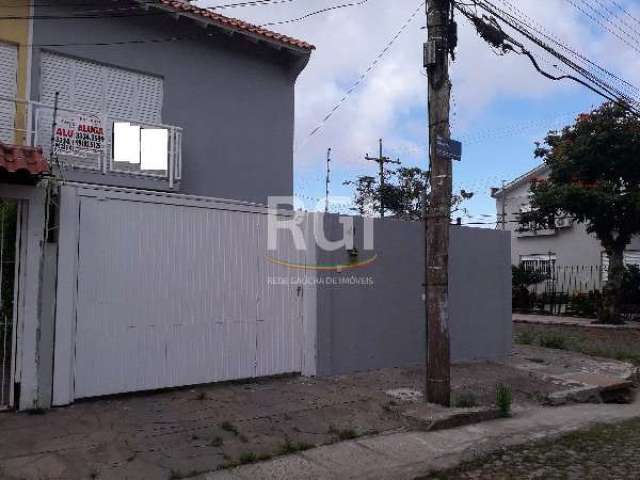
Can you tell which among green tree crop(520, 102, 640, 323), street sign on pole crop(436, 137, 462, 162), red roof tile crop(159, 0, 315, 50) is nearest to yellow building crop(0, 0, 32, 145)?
red roof tile crop(159, 0, 315, 50)

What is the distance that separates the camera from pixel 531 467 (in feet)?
18.2

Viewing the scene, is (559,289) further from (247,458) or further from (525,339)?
(247,458)

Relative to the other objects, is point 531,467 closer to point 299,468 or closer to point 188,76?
point 299,468

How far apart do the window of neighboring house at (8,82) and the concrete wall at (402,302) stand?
5657 millimetres

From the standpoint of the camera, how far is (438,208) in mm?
7484

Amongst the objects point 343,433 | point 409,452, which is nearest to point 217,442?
point 343,433

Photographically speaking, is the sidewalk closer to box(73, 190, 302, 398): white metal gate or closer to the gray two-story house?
the gray two-story house

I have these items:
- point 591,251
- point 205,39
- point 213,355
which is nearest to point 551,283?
point 591,251

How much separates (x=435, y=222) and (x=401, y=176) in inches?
899

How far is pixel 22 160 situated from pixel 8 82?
16.2 ft

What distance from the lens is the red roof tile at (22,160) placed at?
5.82 meters

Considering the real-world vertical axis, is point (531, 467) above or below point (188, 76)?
below

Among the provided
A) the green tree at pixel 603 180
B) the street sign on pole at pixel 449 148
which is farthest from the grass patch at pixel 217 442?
the green tree at pixel 603 180

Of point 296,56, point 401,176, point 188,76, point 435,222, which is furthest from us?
point 401,176
